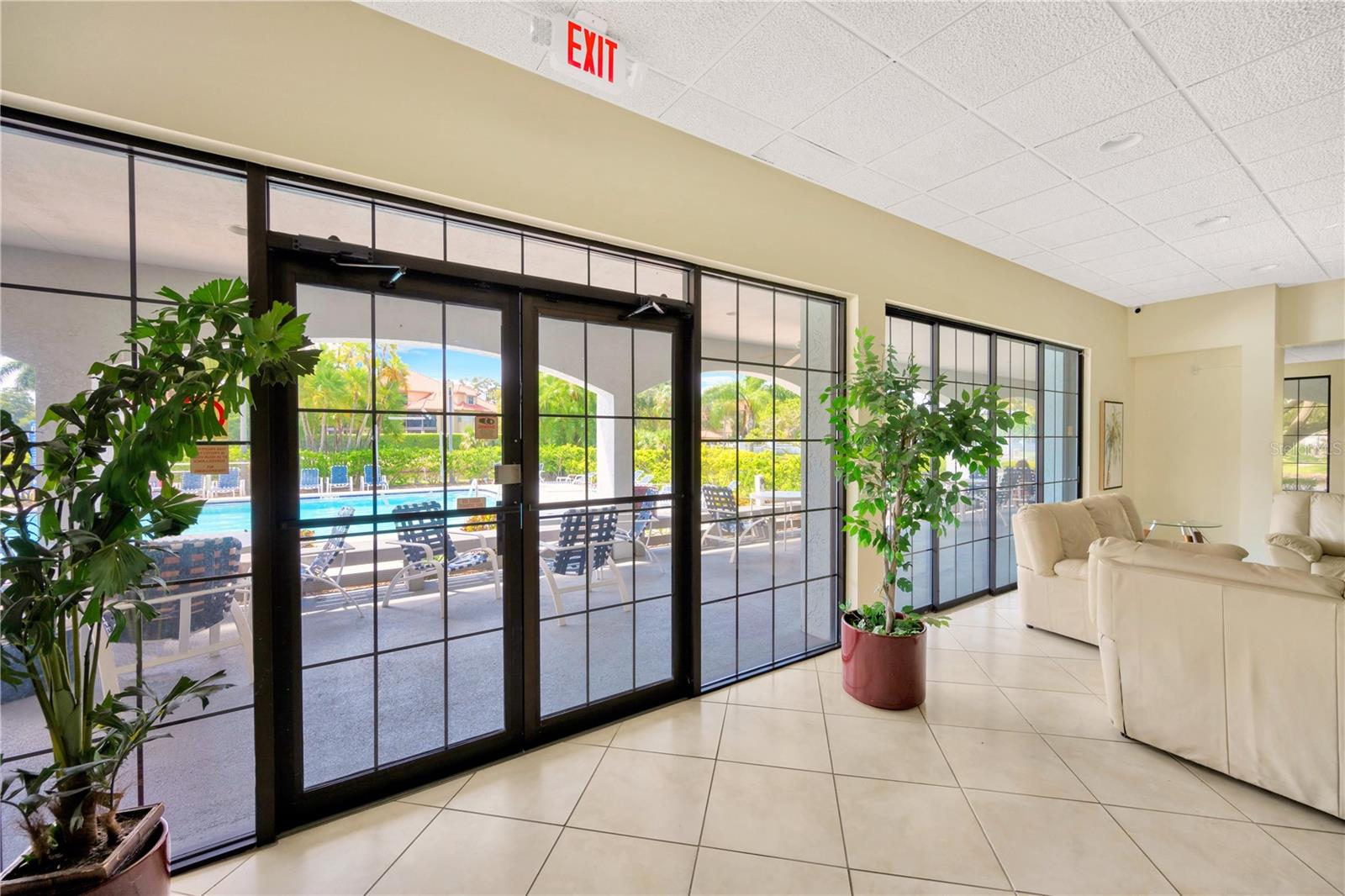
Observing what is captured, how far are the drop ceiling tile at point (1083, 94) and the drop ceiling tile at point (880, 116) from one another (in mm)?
266

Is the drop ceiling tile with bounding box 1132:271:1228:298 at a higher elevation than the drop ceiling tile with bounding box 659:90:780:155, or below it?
below

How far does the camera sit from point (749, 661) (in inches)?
132

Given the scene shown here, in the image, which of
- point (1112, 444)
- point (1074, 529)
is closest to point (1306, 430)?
point (1112, 444)

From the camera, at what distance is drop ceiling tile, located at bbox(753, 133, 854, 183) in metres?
2.79

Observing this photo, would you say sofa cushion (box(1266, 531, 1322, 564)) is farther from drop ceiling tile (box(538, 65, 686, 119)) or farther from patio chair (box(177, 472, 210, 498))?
patio chair (box(177, 472, 210, 498))

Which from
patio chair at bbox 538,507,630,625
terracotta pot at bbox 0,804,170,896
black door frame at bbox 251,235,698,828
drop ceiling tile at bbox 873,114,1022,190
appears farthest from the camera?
drop ceiling tile at bbox 873,114,1022,190

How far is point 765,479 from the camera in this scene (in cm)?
335

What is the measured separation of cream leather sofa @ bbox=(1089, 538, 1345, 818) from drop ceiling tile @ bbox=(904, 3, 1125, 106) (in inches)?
88.3

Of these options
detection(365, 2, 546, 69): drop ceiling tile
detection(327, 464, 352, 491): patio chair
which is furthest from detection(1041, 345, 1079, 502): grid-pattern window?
detection(327, 464, 352, 491): patio chair

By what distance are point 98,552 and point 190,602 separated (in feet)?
4.86

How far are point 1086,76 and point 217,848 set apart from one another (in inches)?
182

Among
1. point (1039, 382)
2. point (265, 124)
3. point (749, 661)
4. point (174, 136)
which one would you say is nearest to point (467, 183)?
point (265, 124)

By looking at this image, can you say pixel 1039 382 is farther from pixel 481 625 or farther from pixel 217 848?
pixel 217 848

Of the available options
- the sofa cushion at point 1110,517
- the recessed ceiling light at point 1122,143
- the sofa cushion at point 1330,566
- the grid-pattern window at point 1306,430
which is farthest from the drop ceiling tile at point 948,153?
the grid-pattern window at point 1306,430
